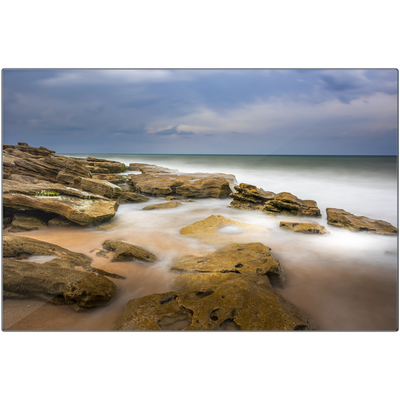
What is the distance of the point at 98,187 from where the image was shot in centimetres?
511

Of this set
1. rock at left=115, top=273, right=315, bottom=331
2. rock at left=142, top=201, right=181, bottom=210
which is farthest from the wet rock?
rock at left=115, top=273, right=315, bottom=331

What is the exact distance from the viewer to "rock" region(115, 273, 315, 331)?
7.70 feet

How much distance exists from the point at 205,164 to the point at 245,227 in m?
1.69

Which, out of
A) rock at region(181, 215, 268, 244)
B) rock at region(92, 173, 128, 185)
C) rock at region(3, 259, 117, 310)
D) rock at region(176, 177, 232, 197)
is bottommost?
rock at region(3, 259, 117, 310)

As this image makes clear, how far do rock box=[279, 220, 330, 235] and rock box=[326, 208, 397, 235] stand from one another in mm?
222

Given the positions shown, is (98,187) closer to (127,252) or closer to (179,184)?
(179,184)

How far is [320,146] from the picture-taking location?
136 inches

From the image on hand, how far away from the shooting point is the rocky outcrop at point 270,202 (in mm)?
4427

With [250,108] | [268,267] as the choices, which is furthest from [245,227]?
[250,108]

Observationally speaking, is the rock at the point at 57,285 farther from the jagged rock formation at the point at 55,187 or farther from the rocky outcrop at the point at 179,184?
the rocky outcrop at the point at 179,184

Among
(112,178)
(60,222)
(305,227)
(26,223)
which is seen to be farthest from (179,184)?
(26,223)

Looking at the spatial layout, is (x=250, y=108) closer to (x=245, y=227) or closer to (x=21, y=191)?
(x=245, y=227)

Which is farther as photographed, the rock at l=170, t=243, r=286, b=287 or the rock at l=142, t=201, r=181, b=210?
the rock at l=142, t=201, r=181, b=210

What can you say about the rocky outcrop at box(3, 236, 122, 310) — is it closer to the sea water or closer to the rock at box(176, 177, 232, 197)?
the sea water
